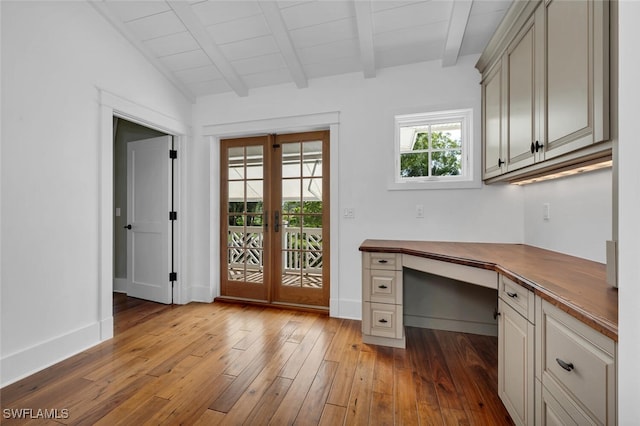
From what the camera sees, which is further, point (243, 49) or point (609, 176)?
point (243, 49)

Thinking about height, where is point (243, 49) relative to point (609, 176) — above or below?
above

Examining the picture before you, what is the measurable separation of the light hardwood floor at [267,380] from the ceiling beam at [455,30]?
8.38 ft

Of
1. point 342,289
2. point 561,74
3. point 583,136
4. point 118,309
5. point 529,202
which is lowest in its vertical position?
point 118,309

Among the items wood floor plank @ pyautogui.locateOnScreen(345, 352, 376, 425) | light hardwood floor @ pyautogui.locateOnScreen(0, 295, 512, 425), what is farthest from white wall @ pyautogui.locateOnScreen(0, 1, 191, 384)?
wood floor plank @ pyautogui.locateOnScreen(345, 352, 376, 425)

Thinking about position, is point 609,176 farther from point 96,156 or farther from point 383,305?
point 96,156

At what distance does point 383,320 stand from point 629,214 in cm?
199

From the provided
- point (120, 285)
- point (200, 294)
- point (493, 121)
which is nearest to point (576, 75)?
point (493, 121)

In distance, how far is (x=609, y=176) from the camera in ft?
5.05

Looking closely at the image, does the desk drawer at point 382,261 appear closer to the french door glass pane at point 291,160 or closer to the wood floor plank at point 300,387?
the wood floor plank at point 300,387

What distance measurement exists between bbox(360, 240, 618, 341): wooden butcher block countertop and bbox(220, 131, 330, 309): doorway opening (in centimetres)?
103

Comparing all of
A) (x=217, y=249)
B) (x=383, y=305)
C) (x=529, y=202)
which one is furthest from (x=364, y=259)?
(x=217, y=249)

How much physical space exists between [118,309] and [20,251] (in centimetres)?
159

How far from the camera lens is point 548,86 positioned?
153 centimetres

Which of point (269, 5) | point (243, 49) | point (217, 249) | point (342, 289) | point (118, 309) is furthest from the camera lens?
point (217, 249)
